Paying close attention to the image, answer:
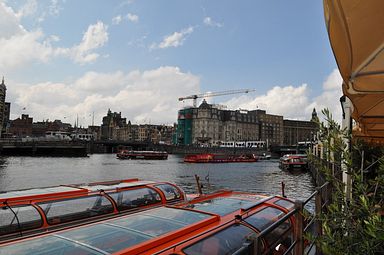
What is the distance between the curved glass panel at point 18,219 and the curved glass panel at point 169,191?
12.1 feet

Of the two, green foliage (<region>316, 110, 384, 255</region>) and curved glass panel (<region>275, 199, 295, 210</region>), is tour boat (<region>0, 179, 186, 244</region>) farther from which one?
green foliage (<region>316, 110, 384, 255</region>)

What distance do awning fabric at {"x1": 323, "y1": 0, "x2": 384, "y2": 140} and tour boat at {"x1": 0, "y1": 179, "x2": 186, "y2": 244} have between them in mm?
6526

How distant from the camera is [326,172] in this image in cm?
271

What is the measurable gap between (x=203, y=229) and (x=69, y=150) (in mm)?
90019

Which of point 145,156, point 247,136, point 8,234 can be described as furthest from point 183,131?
point 8,234

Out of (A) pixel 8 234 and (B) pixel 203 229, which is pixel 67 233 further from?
(A) pixel 8 234

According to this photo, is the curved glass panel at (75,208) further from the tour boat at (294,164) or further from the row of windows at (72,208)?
the tour boat at (294,164)

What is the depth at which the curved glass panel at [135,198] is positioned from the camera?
836 centimetres

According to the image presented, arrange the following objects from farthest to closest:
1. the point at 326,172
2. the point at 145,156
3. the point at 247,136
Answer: the point at 247,136
the point at 145,156
the point at 326,172

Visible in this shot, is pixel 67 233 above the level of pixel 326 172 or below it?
below

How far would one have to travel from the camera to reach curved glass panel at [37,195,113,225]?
7133mm

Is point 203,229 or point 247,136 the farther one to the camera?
point 247,136

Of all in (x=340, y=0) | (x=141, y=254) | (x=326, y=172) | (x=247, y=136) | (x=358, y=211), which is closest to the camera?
(x=340, y=0)

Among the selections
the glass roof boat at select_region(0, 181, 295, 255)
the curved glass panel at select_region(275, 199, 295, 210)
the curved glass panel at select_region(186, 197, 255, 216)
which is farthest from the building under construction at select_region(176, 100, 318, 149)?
Result: the glass roof boat at select_region(0, 181, 295, 255)
